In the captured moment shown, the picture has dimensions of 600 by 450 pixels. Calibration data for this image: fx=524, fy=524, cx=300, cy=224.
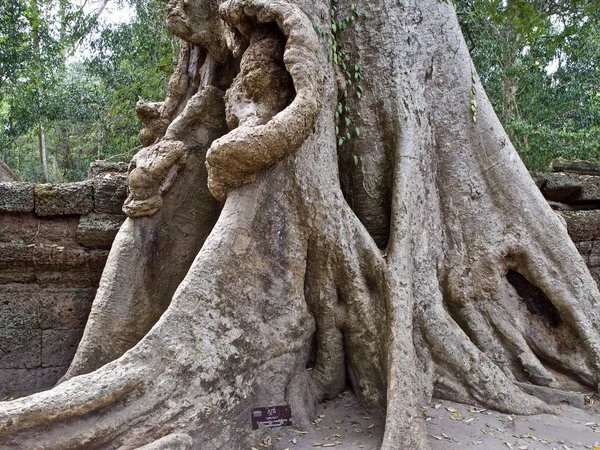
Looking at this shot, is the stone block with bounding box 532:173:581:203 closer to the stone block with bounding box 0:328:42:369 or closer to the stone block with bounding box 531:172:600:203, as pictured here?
the stone block with bounding box 531:172:600:203

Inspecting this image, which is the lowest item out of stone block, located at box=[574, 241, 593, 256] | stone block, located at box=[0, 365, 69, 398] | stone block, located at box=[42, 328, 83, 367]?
stone block, located at box=[0, 365, 69, 398]

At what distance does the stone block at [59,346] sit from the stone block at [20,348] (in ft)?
0.11

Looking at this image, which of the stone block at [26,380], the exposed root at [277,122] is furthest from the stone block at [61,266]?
Result: the exposed root at [277,122]

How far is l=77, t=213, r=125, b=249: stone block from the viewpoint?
3156 millimetres

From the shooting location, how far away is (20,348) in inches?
120

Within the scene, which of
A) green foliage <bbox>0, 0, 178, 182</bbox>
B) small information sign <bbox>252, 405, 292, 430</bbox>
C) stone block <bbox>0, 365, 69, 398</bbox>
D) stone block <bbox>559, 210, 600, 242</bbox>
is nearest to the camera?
small information sign <bbox>252, 405, 292, 430</bbox>

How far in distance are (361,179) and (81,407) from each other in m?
1.90

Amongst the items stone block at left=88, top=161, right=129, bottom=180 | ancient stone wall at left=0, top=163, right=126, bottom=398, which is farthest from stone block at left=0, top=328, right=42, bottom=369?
stone block at left=88, top=161, right=129, bottom=180

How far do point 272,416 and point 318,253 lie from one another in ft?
2.60

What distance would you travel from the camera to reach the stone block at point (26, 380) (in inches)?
119

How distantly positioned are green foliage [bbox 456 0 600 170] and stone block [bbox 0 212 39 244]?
691 cm

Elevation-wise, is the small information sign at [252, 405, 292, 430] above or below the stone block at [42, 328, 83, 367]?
below

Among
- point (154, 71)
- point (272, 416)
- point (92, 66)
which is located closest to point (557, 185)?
point (272, 416)

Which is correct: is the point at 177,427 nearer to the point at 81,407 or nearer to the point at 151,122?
the point at 81,407
